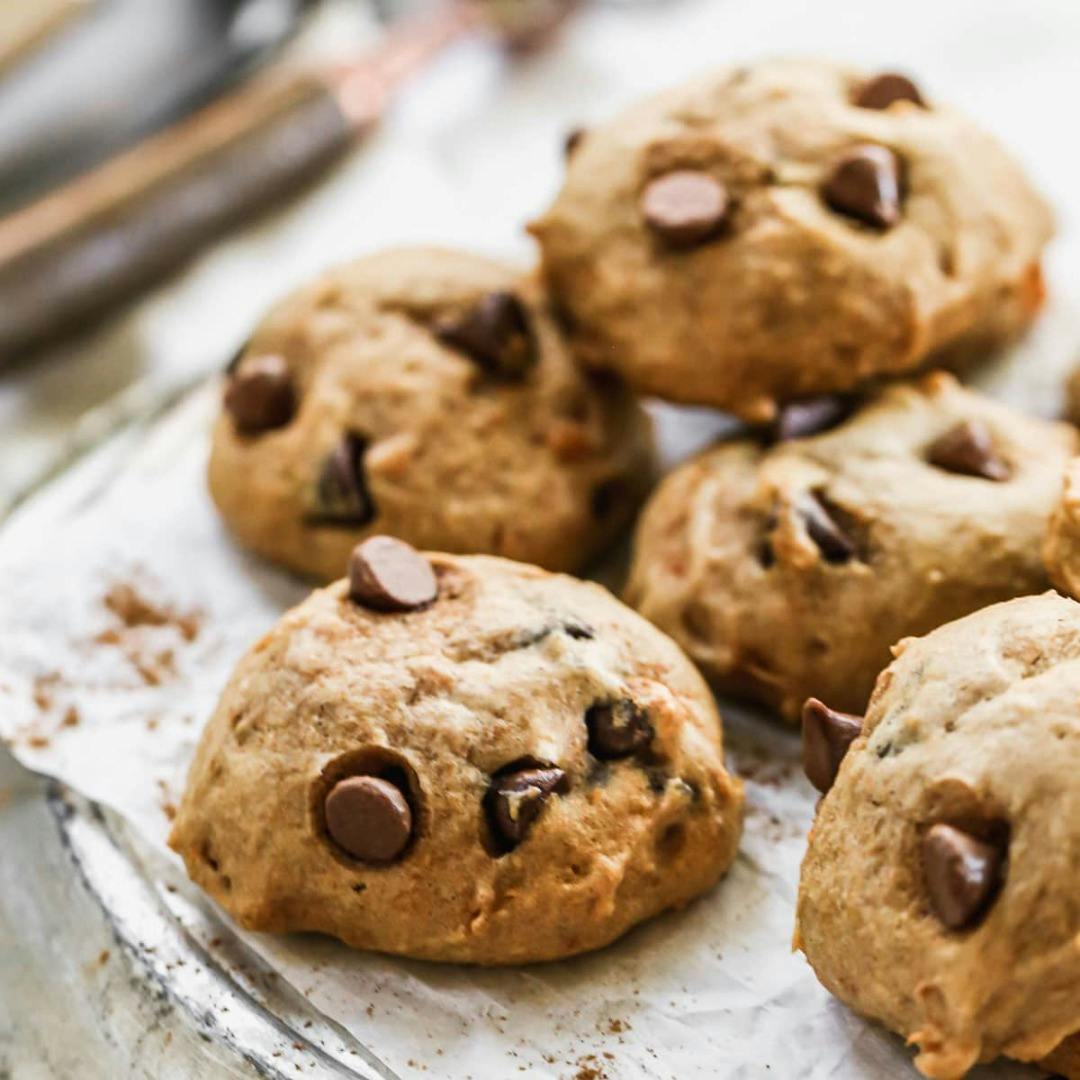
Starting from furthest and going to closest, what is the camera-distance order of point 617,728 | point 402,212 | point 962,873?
point 402,212 < point 617,728 < point 962,873

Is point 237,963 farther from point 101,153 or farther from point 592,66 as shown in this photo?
point 592,66

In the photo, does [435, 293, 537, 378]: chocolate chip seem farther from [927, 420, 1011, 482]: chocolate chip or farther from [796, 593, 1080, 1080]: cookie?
[796, 593, 1080, 1080]: cookie

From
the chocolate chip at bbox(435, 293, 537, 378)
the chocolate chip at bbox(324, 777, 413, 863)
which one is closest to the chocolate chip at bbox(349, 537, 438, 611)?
the chocolate chip at bbox(324, 777, 413, 863)

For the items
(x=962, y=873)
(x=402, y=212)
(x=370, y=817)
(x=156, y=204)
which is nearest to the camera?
(x=962, y=873)

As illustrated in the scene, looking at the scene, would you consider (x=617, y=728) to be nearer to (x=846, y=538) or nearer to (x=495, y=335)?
(x=846, y=538)

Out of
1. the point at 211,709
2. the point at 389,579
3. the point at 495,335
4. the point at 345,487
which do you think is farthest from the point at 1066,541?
the point at 211,709

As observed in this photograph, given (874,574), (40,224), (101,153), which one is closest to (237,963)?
(874,574)

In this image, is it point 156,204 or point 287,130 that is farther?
point 287,130
